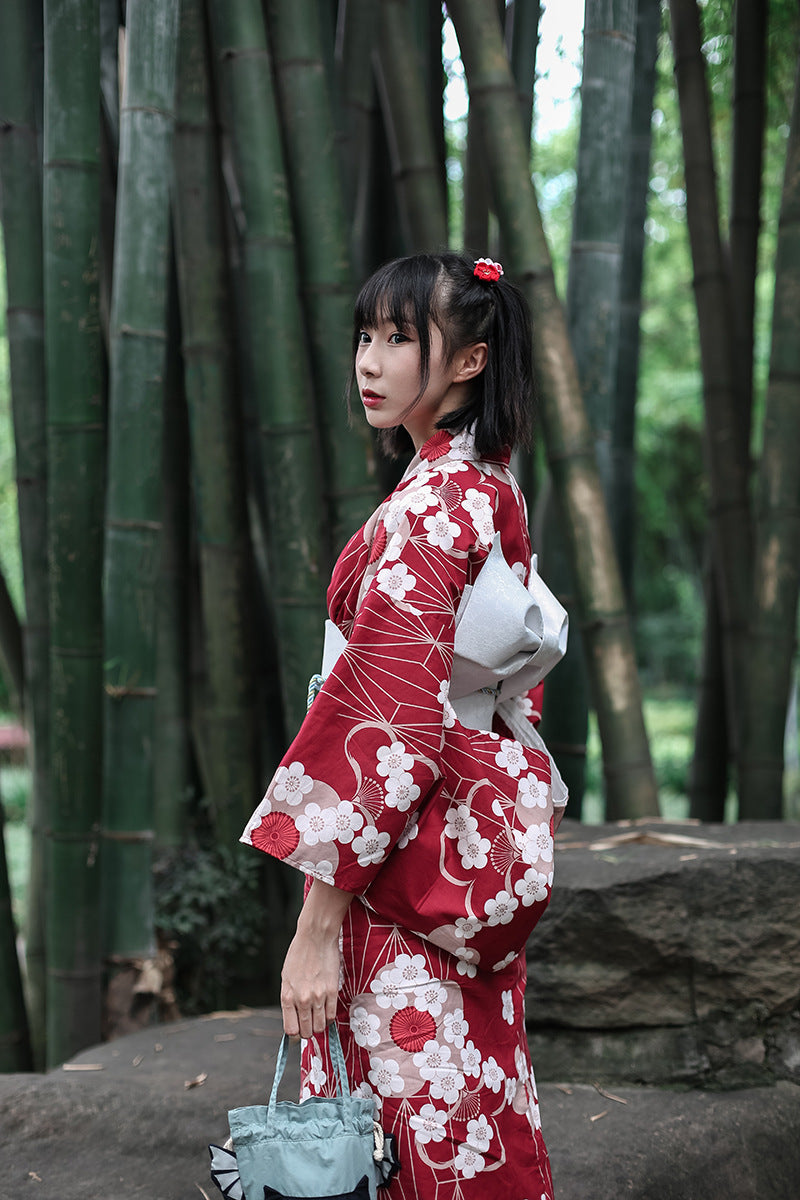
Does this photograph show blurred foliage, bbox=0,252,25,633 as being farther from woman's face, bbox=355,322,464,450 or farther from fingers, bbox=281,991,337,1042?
fingers, bbox=281,991,337,1042

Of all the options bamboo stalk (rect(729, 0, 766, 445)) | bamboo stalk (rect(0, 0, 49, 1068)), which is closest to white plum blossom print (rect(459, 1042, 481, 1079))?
bamboo stalk (rect(0, 0, 49, 1068))

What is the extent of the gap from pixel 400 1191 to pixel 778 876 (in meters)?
1.04

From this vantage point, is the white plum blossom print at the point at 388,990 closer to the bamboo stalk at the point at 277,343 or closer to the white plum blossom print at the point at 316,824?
the white plum blossom print at the point at 316,824

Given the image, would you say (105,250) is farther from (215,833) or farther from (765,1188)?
(765,1188)

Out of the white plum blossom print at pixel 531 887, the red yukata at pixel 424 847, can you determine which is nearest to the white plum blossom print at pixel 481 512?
the red yukata at pixel 424 847

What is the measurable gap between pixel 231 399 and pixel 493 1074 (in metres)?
1.81

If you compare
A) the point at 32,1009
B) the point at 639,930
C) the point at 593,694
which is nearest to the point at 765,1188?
the point at 639,930

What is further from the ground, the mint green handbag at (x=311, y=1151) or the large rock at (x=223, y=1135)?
the mint green handbag at (x=311, y=1151)

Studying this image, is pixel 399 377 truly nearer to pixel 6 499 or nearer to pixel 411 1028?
pixel 411 1028

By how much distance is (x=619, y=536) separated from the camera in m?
3.34

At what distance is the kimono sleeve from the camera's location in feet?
3.26

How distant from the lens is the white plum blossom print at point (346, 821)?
39.1 inches

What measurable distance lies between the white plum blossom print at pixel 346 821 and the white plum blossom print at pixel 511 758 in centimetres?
17

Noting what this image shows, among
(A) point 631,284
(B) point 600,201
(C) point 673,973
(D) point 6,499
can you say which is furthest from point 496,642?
(D) point 6,499
